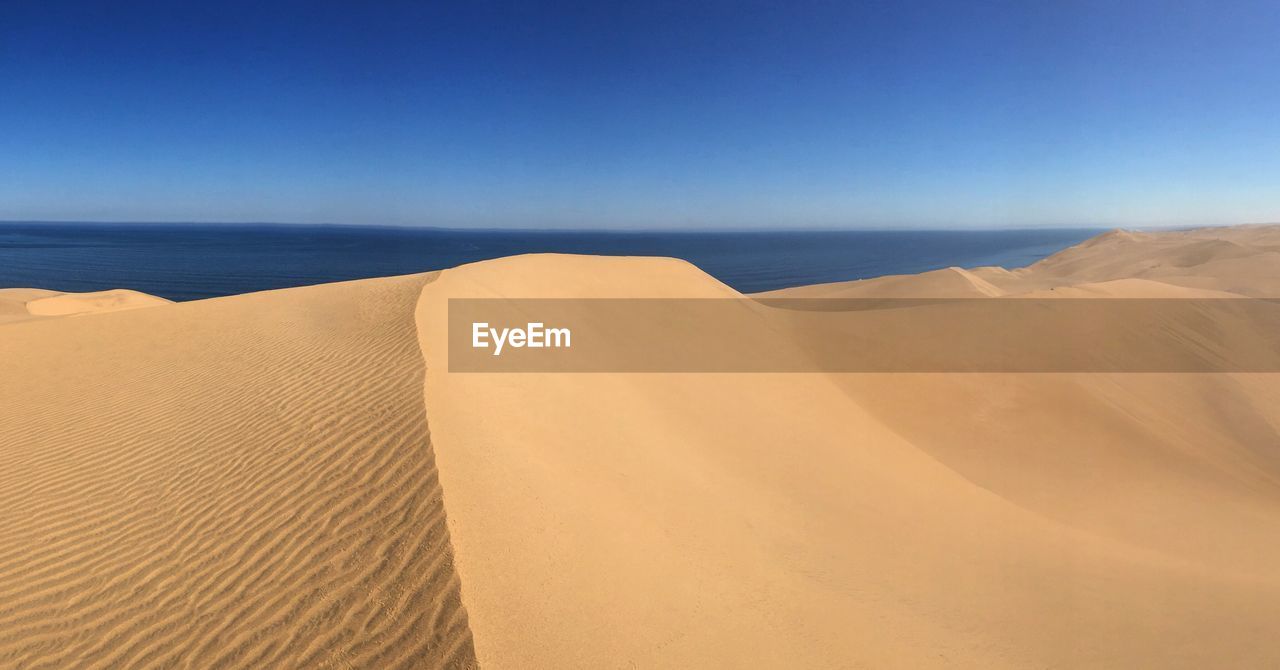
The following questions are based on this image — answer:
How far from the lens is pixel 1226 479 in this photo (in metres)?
12.9

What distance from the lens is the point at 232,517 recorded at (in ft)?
19.2

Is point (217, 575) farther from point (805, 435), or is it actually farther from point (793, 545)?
point (805, 435)

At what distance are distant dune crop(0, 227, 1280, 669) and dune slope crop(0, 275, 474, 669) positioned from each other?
1.3 inches

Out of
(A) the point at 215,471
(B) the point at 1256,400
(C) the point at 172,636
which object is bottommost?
(B) the point at 1256,400

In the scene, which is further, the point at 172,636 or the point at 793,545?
the point at 793,545

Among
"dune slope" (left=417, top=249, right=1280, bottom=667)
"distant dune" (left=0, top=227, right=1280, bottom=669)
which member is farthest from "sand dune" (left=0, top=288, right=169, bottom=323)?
"dune slope" (left=417, top=249, right=1280, bottom=667)

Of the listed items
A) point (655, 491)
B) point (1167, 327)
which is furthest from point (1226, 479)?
point (655, 491)

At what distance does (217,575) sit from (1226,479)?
19.5 m

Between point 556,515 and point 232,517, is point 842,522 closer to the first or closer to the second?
point 556,515

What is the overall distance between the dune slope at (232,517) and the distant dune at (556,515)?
0.03m

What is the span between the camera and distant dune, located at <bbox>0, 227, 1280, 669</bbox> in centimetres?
470

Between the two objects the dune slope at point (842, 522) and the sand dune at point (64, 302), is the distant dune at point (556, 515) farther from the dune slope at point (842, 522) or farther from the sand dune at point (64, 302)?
the sand dune at point (64, 302)

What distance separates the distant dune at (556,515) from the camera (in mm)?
4703

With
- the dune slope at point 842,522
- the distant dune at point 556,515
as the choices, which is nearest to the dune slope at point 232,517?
the distant dune at point 556,515
